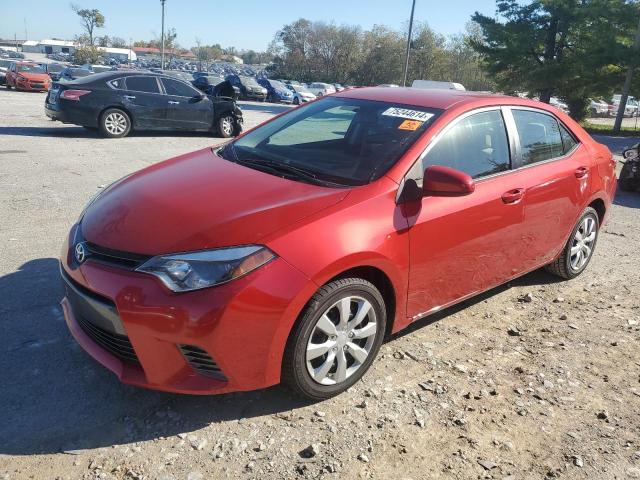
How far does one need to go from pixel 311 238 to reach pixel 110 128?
1085 centimetres

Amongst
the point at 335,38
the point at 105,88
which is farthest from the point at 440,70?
the point at 105,88

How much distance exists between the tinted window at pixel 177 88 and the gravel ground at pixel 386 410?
30.3 feet

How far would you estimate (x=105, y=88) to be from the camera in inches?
477

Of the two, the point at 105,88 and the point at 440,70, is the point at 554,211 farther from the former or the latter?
the point at 440,70

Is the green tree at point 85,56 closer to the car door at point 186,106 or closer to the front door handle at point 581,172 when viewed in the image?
the car door at point 186,106

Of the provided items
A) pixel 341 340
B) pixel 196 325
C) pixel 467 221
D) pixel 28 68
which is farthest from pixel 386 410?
pixel 28 68

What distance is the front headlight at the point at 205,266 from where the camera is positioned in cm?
259

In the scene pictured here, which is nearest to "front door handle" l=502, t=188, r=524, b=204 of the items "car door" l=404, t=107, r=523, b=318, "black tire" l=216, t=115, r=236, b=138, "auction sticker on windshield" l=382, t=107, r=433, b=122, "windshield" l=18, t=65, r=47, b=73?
"car door" l=404, t=107, r=523, b=318

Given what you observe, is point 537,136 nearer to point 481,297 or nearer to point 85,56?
point 481,297

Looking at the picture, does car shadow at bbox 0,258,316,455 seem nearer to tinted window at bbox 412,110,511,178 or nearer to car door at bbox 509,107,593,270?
tinted window at bbox 412,110,511,178

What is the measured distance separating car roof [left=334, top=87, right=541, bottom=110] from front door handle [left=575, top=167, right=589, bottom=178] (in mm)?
701

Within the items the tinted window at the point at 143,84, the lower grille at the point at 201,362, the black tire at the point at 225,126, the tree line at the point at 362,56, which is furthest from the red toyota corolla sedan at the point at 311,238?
the tree line at the point at 362,56

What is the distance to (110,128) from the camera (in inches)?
484

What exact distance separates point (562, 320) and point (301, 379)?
250 centimetres
